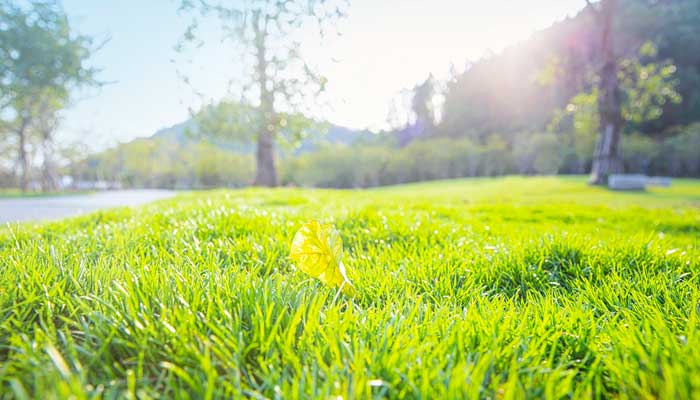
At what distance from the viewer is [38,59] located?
17359 mm

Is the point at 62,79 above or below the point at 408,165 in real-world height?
above

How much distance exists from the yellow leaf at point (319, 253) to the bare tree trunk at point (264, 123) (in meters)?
16.3

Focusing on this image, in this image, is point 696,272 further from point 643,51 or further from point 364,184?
point 364,184

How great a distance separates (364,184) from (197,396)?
56467 mm

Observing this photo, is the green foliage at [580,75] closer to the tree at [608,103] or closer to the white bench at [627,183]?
the tree at [608,103]

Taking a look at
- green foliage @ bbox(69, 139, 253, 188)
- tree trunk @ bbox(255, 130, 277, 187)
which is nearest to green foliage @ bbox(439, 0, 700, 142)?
tree trunk @ bbox(255, 130, 277, 187)

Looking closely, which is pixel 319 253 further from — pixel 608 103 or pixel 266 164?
pixel 608 103

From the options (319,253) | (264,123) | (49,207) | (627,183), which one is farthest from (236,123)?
(627,183)

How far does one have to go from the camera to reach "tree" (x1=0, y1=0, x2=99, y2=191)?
55.7ft

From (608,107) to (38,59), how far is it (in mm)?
A: 29906

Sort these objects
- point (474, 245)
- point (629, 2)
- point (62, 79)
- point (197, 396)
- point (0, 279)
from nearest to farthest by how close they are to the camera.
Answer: point (197, 396) < point (0, 279) < point (474, 245) < point (62, 79) < point (629, 2)

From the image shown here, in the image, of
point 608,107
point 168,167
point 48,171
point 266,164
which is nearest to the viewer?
point 608,107

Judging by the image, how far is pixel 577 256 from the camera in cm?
202

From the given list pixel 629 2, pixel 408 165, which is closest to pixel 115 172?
pixel 408 165
